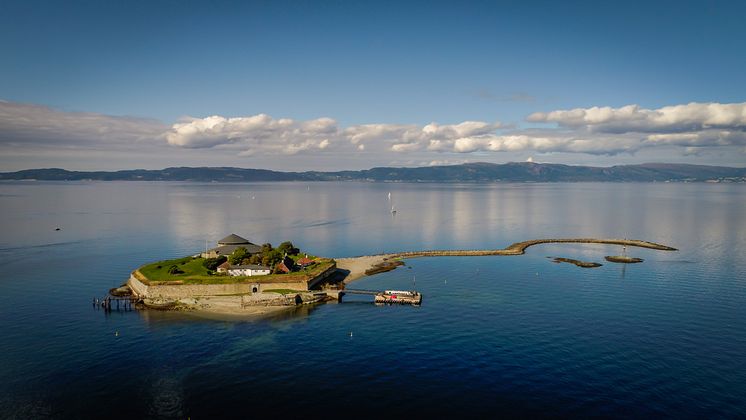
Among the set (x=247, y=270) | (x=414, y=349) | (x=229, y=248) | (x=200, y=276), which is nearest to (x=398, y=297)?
(x=414, y=349)

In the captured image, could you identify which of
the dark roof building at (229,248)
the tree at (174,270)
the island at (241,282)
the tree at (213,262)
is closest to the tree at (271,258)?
the island at (241,282)

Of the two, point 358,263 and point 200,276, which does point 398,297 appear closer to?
point 358,263

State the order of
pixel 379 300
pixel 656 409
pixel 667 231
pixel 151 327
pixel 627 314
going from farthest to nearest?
pixel 667 231, pixel 379 300, pixel 627 314, pixel 151 327, pixel 656 409

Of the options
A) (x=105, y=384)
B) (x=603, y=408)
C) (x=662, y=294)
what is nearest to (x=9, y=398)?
(x=105, y=384)

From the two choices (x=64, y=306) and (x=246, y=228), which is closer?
(x=64, y=306)

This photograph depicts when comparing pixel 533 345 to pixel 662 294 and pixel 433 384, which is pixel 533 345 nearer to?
pixel 433 384

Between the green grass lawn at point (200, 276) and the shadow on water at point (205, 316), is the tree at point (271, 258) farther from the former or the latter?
the shadow on water at point (205, 316)
